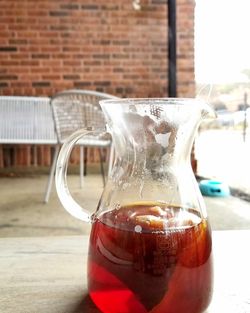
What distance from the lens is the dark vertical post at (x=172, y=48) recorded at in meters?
3.71

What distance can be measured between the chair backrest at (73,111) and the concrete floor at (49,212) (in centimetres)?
43

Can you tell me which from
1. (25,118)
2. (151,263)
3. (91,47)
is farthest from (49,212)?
(151,263)

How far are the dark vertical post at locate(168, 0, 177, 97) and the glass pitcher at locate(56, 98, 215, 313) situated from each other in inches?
133

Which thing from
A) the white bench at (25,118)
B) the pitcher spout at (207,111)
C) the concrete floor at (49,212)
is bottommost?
the concrete floor at (49,212)

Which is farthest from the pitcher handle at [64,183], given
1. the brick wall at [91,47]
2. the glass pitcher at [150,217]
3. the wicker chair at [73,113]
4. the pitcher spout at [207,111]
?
the brick wall at [91,47]

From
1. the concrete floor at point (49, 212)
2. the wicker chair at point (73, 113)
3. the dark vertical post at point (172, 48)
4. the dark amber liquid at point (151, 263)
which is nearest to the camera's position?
the dark amber liquid at point (151, 263)

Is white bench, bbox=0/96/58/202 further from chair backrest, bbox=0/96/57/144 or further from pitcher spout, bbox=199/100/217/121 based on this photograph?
pitcher spout, bbox=199/100/217/121

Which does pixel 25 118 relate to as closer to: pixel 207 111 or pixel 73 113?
pixel 73 113

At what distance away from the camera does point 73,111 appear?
2.73 m

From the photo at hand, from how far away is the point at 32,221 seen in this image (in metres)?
2.27

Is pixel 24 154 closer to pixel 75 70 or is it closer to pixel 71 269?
pixel 75 70

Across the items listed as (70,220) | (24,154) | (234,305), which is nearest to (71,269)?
(234,305)

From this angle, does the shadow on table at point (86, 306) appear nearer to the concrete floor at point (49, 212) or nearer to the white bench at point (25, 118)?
the concrete floor at point (49, 212)

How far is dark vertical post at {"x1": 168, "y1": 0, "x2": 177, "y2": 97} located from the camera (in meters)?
3.71
